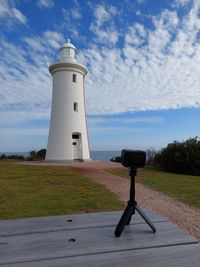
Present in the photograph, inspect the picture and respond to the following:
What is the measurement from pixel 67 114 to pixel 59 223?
748 inches

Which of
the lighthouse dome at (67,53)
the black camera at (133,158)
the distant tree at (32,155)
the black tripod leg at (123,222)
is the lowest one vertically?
the black tripod leg at (123,222)

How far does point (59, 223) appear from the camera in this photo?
2.58 metres

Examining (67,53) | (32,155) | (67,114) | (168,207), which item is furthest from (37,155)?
(168,207)

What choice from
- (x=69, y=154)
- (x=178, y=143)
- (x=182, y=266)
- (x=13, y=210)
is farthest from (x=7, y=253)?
(x=69, y=154)

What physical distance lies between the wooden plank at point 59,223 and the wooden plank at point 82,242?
103 mm

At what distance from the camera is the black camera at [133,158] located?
2.29 m

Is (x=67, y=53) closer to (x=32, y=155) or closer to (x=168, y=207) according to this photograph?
(x=32, y=155)

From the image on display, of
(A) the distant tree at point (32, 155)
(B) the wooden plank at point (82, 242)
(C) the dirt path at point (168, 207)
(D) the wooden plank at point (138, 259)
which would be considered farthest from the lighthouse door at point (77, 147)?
(D) the wooden plank at point (138, 259)

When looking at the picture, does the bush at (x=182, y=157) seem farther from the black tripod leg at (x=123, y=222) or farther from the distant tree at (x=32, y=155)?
the distant tree at (x=32, y=155)

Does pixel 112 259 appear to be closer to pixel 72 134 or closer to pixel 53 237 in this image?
pixel 53 237

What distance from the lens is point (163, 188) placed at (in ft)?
30.7

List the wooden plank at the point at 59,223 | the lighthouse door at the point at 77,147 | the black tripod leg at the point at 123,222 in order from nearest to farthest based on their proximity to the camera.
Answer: the black tripod leg at the point at 123,222
the wooden plank at the point at 59,223
the lighthouse door at the point at 77,147

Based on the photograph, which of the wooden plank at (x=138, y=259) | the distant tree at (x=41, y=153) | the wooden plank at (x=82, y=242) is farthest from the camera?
the distant tree at (x=41, y=153)

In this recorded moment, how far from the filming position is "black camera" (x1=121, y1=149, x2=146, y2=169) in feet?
7.51
